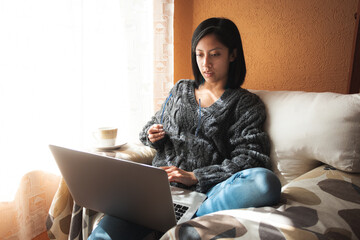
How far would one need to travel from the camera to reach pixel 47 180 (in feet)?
4.10

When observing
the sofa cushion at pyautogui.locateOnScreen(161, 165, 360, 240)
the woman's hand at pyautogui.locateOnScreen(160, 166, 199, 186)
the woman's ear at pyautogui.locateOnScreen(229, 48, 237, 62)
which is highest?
the woman's ear at pyautogui.locateOnScreen(229, 48, 237, 62)

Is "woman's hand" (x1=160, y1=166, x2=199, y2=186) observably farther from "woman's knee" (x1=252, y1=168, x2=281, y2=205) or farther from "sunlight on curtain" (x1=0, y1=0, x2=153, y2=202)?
"sunlight on curtain" (x1=0, y1=0, x2=153, y2=202)

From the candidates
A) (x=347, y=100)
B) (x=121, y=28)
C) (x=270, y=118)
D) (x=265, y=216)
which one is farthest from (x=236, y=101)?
(x=121, y=28)

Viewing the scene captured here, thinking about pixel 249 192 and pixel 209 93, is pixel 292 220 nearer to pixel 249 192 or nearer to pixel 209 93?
pixel 249 192

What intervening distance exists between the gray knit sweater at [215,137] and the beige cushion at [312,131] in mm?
53

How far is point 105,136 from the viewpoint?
1131 millimetres

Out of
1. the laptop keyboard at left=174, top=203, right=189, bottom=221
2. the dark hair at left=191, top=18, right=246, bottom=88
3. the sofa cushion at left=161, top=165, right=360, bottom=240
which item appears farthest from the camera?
the dark hair at left=191, top=18, right=246, bottom=88

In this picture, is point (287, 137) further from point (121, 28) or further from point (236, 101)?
point (121, 28)

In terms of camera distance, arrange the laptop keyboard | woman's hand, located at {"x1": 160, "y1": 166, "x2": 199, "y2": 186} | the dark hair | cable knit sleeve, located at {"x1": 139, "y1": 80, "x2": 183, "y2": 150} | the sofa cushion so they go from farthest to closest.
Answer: cable knit sleeve, located at {"x1": 139, "y1": 80, "x2": 183, "y2": 150} < the dark hair < woman's hand, located at {"x1": 160, "y1": 166, "x2": 199, "y2": 186} < the laptop keyboard < the sofa cushion

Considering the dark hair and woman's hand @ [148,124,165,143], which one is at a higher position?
the dark hair

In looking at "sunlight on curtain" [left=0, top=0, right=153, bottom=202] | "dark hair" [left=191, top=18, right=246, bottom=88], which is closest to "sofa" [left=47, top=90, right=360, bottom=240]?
"dark hair" [left=191, top=18, right=246, bottom=88]

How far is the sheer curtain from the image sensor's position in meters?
1.07

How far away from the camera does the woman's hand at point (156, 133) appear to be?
1173 millimetres

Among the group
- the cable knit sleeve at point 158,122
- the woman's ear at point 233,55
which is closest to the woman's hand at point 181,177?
the cable knit sleeve at point 158,122
